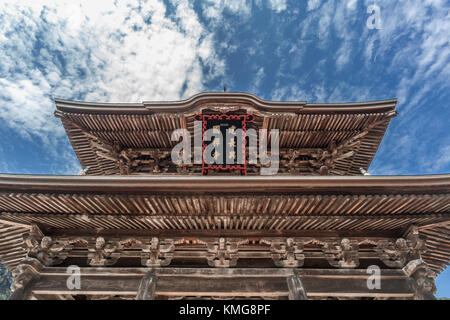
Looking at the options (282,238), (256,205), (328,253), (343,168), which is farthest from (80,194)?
(343,168)

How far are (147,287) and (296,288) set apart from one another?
311 centimetres

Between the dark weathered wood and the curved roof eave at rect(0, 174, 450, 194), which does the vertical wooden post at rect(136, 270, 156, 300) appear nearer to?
the dark weathered wood

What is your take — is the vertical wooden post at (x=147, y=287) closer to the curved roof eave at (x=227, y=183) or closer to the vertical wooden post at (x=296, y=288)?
the curved roof eave at (x=227, y=183)

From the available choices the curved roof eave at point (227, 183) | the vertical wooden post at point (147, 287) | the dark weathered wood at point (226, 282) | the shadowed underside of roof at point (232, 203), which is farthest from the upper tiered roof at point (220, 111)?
the vertical wooden post at point (147, 287)

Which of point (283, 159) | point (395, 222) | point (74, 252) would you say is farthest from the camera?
point (283, 159)

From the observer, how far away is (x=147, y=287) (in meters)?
5.21

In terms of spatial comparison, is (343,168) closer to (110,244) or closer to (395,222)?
(395,222)

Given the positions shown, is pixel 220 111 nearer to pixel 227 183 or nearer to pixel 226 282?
pixel 227 183

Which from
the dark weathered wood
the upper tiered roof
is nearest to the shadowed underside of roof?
A: the dark weathered wood

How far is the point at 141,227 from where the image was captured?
5.93 meters

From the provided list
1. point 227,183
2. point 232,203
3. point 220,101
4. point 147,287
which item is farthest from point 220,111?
point 147,287

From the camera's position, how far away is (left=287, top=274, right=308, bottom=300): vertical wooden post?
4.97 metres
